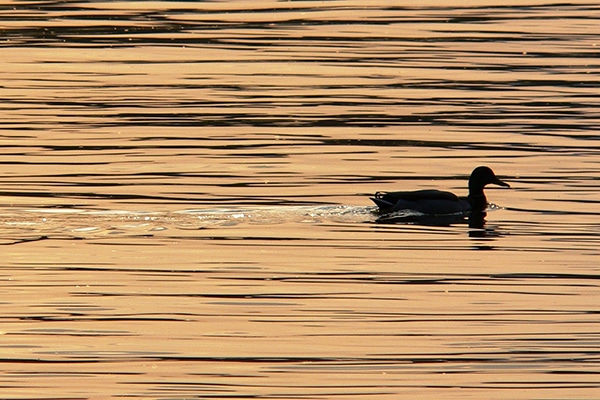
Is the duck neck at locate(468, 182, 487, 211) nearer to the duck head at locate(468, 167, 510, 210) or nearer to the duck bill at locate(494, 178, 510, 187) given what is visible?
the duck head at locate(468, 167, 510, 210)

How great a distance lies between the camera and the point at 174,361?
11.8 meters

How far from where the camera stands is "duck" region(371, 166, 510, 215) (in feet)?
60.3

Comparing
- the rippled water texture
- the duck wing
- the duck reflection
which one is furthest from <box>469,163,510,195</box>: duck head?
the duck wing

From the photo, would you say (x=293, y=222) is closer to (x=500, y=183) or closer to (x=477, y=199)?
(x=477, y=199)

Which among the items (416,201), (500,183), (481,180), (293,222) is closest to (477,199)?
(481,180)

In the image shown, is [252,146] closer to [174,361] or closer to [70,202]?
[70,202]

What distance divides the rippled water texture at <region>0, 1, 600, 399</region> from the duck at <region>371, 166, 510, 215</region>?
209 millimetres

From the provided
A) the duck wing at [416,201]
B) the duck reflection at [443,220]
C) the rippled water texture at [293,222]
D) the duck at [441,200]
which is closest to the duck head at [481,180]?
the duck at [441,200]

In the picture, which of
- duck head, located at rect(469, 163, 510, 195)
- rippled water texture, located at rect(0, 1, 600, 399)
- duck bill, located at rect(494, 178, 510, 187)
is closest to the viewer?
rippled water texture, located at rect(0, 1, 600, 399)

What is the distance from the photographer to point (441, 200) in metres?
18.8

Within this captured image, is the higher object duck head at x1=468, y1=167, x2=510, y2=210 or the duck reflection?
duck head at x1=468, y1=167, x2=510, y2=210

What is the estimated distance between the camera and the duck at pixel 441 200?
60.3 feet

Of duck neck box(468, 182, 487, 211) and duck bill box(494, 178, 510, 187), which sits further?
duck bill box(494, 178, 510, 187)

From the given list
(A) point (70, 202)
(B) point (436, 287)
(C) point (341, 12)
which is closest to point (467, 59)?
(C) point (341, 12)
